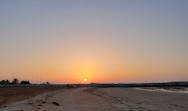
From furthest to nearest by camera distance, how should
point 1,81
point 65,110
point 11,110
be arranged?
point 1,81 < point 65,110 < point 11,110

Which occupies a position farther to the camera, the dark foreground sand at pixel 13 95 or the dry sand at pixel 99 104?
the dark foreground sand at pixel 13 95

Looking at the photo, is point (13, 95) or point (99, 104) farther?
point (13, 95)

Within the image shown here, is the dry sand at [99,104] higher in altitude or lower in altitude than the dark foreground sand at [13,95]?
lower

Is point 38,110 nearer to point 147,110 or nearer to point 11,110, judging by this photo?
point 11,110

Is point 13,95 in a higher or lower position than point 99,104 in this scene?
higher

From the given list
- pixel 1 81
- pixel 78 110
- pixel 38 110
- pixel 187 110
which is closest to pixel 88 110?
pixel 78 110

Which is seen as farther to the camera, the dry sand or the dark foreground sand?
the dark foreground sand

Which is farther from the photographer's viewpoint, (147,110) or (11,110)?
(147,110)

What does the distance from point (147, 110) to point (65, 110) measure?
202 inches

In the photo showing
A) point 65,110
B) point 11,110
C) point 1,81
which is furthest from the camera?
point 1,81

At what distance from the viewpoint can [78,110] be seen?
13430mm

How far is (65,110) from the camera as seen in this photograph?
43.6ft

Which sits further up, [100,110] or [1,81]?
[1,81]

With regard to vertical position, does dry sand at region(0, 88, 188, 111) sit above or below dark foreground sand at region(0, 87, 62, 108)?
below
